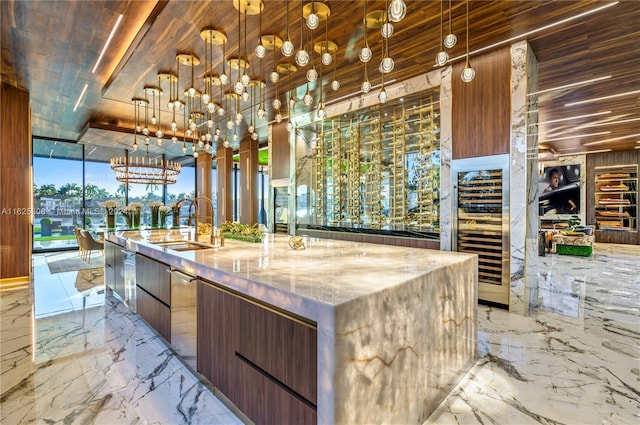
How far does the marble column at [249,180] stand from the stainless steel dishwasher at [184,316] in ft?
21.0

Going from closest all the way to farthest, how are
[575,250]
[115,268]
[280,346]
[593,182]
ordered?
[280,346] < [115,268] < [575,250] < [593,182]

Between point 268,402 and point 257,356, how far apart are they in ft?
0.74

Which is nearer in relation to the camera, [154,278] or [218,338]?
[218,338]

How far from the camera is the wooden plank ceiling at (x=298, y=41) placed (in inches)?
125

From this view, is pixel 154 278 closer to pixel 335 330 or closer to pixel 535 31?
pixel 335 330

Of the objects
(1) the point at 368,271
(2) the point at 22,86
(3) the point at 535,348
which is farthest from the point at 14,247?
(3) the point at 535,348

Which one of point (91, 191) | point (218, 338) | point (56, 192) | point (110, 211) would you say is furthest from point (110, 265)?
point (56, 192)

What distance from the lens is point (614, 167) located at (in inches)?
414

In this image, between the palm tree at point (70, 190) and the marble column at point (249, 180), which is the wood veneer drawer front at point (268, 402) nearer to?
the marble column at point (249, 180)

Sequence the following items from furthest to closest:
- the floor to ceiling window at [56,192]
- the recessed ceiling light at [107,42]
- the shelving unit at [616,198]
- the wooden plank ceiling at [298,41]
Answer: the shelving unit at [616,198] < the floor to ceiling window at [56,192] < the recessed ceiling light at [107,42] < the wooden plank ceiling at [298,41]

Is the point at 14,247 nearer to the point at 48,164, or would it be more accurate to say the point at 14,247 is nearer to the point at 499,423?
the point at 48,164

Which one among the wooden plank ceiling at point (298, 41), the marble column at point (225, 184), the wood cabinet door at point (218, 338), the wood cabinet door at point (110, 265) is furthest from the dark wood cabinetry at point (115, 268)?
the marble column at point (225, 184)

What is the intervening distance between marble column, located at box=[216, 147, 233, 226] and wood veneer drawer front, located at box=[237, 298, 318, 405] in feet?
27.3

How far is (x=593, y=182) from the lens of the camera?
430 inches
